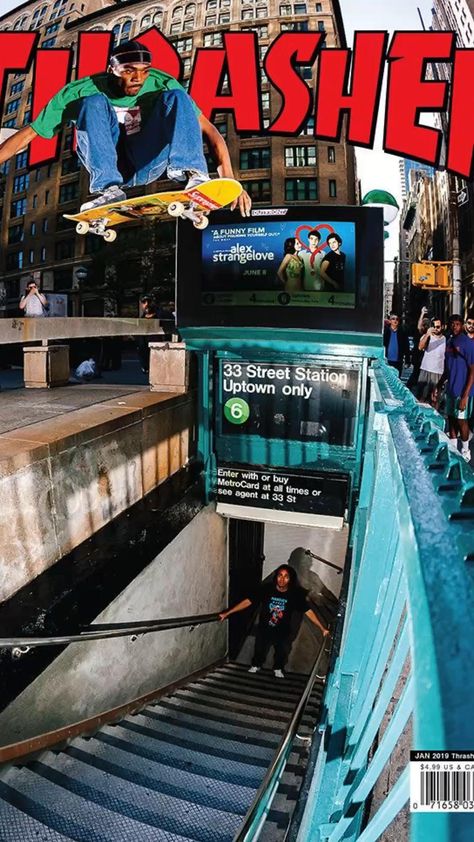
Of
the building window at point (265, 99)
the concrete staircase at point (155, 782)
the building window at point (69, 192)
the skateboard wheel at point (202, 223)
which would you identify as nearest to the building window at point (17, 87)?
the building window at point (69, 192)

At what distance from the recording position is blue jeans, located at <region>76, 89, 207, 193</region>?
25.7 ft

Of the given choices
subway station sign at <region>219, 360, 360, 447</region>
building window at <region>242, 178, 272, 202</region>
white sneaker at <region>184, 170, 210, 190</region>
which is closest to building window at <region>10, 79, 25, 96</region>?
building window at <region>242, 178, 272, 202</region>

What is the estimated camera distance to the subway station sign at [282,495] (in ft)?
27.9

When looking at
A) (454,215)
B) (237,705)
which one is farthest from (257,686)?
(454,215)

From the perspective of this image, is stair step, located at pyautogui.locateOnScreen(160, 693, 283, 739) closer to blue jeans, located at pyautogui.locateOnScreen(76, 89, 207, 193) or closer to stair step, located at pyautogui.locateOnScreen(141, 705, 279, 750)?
stair step, located at pyautogui.locateOnScreen(141, 705, 279, 750)

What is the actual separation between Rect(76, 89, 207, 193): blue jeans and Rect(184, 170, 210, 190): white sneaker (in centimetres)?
7

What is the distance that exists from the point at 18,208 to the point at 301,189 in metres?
27.0

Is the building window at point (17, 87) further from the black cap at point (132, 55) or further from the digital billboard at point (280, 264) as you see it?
the digital billboard at point (280, 264)

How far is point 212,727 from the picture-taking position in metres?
5.59

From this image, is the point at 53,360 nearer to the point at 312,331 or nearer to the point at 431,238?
the point at 312,331

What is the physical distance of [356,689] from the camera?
2.20 metres

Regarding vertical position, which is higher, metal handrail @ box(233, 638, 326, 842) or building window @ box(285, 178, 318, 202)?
building window @ box(285, 178, 318, 202)

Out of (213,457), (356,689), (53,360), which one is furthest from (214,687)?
(356,689)

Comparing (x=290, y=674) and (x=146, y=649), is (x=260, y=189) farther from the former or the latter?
(x=146, y=649)
